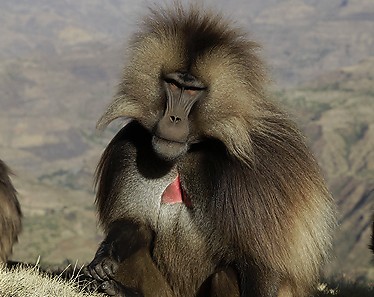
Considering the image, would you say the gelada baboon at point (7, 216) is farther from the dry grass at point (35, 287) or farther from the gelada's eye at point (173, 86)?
the gelada's eye at point (173, 86)

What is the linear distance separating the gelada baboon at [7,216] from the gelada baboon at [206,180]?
2523 millimetres

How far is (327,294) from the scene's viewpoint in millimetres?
6531

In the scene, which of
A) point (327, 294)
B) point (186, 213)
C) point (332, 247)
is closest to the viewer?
point (186, 213)

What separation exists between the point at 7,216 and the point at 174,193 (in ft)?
9.76

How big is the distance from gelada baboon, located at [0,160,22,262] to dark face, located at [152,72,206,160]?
3.26 meters

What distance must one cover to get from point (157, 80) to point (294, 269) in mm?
1443

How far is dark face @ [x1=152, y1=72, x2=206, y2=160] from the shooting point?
3.77 m

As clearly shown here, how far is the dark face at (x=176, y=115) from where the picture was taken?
3.77 meters

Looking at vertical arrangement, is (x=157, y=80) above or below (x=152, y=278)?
above

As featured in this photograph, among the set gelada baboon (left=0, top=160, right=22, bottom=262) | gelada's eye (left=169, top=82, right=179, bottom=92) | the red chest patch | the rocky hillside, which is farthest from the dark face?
the rocky hillside

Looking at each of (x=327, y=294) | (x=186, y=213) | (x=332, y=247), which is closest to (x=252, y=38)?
(x=186, y=213)

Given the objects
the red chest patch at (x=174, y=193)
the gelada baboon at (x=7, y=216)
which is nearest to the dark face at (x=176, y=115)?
the red chest patch at (x=174, y=193)

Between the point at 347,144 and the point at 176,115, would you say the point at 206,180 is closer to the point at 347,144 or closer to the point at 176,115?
the point at 176,115

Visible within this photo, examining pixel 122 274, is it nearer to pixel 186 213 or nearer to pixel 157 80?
pixel 186 213
